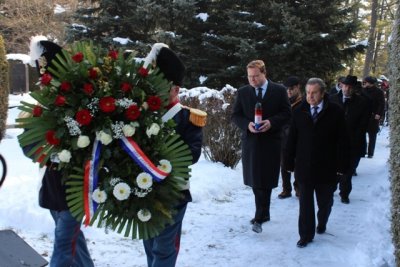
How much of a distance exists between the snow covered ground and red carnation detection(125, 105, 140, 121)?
1299 mm

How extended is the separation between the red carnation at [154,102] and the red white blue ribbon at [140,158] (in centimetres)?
23

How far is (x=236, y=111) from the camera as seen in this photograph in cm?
556

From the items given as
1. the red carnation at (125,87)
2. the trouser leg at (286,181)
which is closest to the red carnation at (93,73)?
the red carnation at (125,87)

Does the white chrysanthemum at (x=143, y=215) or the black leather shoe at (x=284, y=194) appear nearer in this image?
the white chrysanthemum at (x=143, y=215)

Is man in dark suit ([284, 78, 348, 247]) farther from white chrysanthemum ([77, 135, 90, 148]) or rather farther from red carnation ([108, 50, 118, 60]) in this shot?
white chrysanthemum ([77, 135, 90, 148])

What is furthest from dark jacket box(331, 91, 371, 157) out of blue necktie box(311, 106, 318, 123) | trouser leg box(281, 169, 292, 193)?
blue necktie box(311, 106, 318, 123)

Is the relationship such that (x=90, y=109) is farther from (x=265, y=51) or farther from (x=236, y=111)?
(x=265, y=51)

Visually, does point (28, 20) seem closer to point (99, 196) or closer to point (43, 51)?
point (43, 51)

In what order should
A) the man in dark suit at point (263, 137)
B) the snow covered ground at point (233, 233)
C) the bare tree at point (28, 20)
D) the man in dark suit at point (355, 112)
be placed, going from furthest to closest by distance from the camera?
1. the bare tree at point (28, 20)
2. the man in dark suit at point (355, 112)
3. the man in dark suit at point (263, 137)
4. the snow covered ground at point (233, 233)

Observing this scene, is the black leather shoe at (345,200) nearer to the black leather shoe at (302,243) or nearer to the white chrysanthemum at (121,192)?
the black leather shoe at (302,243)

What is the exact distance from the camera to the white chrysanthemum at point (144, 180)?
2582mm

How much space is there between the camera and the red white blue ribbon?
2.63 meters

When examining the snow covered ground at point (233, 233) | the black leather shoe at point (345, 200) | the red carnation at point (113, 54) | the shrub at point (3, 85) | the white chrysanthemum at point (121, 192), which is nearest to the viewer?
the white chrysanthemum at point (121, 192)

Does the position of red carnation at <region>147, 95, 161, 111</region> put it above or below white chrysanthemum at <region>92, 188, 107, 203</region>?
above
